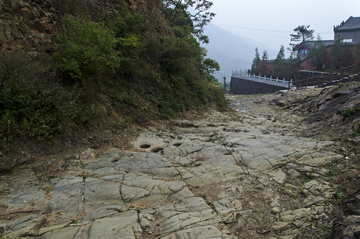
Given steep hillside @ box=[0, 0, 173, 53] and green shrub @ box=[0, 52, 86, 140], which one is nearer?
green shrub @ box=[0, 52, 86, 140]

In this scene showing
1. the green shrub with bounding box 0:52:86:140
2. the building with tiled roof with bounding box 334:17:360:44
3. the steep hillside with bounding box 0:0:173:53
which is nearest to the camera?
the green shrub with bounding box 0:52:86:140

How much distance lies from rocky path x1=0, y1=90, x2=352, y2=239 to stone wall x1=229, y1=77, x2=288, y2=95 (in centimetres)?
2705

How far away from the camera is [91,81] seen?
7836mm

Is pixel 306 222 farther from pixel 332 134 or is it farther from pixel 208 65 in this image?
pixel 208 65

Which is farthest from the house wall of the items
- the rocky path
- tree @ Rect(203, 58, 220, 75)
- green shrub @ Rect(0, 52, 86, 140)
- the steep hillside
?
green shrub @ Rect(0, 52, 86, 140)

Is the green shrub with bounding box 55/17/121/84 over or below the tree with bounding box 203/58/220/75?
below

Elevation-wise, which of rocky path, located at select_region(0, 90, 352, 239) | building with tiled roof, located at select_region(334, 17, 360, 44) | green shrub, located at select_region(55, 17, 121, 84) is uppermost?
building with tiled roof, located at select_region(334, 17, 360, 44)

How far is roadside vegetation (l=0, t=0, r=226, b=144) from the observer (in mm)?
5168

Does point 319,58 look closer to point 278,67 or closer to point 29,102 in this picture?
point 278,67

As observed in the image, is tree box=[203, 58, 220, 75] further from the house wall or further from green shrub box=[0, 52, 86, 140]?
the house wall

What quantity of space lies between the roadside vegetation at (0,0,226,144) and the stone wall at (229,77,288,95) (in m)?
23.2

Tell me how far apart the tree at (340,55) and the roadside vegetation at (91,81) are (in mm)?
26426

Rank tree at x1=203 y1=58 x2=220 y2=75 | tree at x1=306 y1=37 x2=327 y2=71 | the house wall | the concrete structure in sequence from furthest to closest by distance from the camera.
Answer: tree at x1=306 y1=37 x2=327 y2=71 < the concrete structure < the house wall < tree at x1=203 y1=58 x2=220 y2=75

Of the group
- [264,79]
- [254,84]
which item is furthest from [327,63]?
[254,84]
